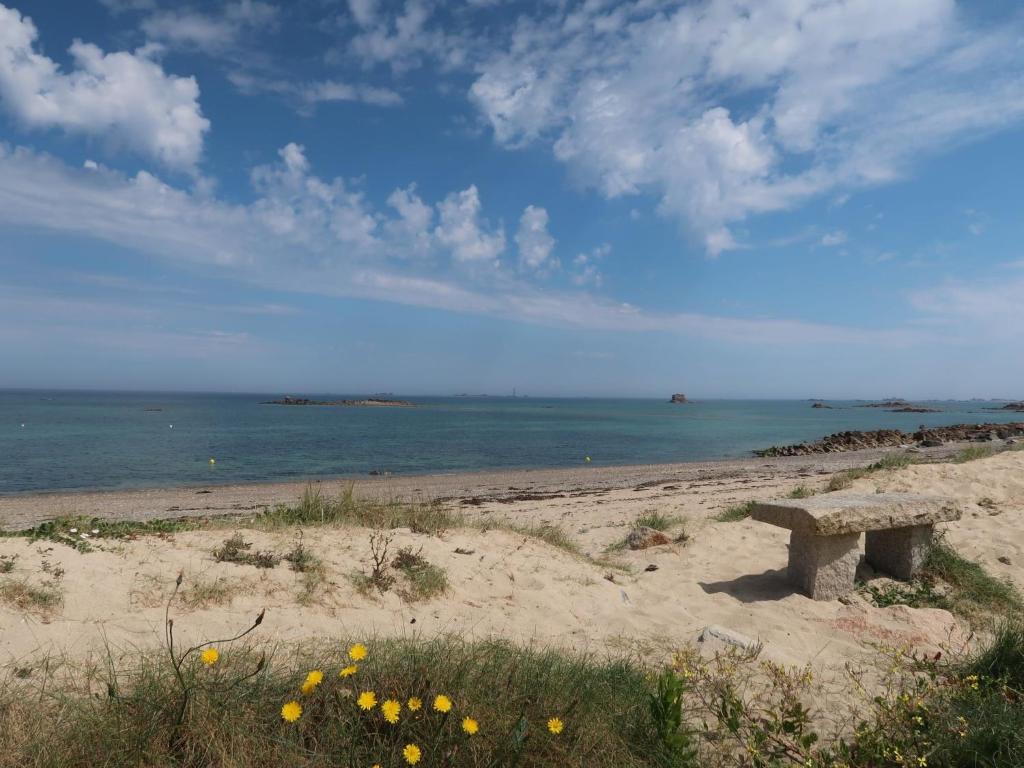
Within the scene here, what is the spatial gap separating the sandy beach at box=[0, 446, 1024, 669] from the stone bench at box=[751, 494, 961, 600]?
10.6 inches

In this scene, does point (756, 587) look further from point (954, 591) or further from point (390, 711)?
point (390, 711)

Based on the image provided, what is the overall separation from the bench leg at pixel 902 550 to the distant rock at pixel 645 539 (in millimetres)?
2846

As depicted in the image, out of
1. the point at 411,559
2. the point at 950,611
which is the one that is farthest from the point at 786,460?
the point at 411,559

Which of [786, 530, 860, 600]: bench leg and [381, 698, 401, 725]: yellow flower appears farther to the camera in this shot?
[786, 530, 860, 600]: bench leg

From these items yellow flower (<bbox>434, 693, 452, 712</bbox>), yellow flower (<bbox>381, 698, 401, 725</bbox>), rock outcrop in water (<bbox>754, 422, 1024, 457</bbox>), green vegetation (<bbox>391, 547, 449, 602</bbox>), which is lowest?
rock outcrop in water (<bbox>754, 422, 1024, 457</bbox>)

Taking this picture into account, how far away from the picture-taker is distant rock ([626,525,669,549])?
343 inches

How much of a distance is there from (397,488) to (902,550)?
1676 centimetres

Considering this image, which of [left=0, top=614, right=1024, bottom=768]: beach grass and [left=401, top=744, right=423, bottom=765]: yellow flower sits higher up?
[left=401, top=744, right=423, bottom=765]: yellow flower

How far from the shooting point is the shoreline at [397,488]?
1585 cm

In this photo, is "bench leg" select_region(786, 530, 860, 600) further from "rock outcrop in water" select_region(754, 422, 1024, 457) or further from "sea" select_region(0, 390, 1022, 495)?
"rock outcrop in water" select_region(754, 422, 1024, 457)

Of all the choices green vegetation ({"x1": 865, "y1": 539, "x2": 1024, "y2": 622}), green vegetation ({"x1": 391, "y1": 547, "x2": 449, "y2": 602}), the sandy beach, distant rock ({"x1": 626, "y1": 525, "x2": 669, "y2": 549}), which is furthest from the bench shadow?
green vegetation ({"x1": 391, "y1": 547, "x2": 449, "y2": 602})

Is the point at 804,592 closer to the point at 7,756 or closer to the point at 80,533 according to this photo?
the point at 7,756

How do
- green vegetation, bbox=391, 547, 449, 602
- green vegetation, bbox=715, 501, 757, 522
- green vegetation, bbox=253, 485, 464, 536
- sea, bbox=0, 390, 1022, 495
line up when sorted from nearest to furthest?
green vegetation, bbox=391, 547, 449, 602
green vegetation, bbox=253, 485, 464, 536
green vegetation, bbox=715, 501, 757, 522
sea, bbox=0, 390, 1022, 495

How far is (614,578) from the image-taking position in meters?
6.77
